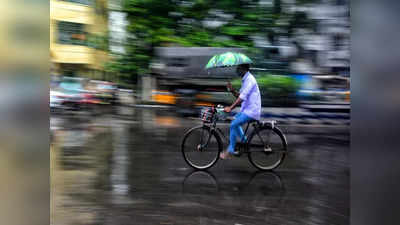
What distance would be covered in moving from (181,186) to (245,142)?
4.39 feet

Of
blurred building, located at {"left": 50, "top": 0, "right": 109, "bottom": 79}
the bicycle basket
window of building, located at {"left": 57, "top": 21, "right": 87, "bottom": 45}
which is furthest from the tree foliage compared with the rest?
the bicycle basket

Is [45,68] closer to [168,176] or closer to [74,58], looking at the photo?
[168,176]

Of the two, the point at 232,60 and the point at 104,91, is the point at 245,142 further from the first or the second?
the point at 104,91

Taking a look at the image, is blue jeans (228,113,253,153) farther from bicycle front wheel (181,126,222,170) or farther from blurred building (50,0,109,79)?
blurred building (50,0,109,79)

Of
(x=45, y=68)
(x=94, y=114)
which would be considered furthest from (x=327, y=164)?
(x=94, y=114)

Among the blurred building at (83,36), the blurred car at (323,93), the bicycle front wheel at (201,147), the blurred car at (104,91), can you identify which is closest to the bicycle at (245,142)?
the bicycle front wheel at (201,147)

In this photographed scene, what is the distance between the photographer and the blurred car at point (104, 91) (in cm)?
1831

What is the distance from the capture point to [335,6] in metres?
13.6

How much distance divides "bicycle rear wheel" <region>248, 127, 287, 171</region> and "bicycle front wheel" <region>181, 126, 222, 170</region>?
21.1 inches

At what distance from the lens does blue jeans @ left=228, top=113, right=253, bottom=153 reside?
6992 mm

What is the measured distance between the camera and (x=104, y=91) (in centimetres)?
1877

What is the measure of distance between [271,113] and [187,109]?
2925 mm

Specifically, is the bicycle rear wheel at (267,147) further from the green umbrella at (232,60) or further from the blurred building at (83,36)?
the blurred building at (83,36)

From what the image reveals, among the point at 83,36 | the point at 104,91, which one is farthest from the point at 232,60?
the point at 83,36
